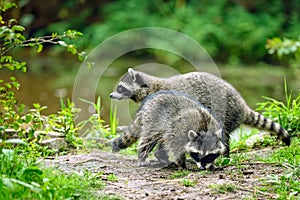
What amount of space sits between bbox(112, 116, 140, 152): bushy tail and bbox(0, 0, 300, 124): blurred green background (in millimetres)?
7968

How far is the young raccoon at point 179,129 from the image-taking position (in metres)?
6.44

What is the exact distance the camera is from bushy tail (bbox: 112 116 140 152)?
7.25 meters

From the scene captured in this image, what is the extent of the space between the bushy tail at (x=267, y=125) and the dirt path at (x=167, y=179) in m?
1.12

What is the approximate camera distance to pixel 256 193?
5.33 metres

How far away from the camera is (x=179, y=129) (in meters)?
6.70

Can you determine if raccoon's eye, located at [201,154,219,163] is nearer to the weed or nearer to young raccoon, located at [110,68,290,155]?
the weed

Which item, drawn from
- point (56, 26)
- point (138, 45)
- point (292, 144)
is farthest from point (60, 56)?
point (292, 144)

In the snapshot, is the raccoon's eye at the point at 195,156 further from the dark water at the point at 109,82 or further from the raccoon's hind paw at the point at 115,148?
the dark water at the point at 109,82

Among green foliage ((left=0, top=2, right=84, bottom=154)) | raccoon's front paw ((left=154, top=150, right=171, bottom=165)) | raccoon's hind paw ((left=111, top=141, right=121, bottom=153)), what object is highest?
green foliage ((left=0, top=2, right=84, bottom=154))

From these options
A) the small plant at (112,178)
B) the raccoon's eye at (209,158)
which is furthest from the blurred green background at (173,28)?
the small plant at (112,178)

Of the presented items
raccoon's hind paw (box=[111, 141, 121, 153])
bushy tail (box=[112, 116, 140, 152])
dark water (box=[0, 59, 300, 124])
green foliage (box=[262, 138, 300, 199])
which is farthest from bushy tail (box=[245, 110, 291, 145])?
dark water (box=[0, 59, 300, 124])

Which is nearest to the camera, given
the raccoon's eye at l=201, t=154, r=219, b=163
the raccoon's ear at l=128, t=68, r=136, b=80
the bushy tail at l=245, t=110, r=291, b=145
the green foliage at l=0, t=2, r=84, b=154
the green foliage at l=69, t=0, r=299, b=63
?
the green foliage at l=0, t=2, r=84, b=154

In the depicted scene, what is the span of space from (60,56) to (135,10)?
2973 millimetres

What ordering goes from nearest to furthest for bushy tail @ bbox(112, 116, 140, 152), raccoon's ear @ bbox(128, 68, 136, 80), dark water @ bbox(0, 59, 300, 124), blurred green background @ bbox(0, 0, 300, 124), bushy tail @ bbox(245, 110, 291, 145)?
1. bushy tail @ bbox(112, 116, 140, 152)
2. bushy tail @ bbox(245, 110, 291, 145)
3. raccoon's ear @ bbox(128, 68, 136, 80)
4. dark water @ bbox(0, 59, 300, 124)
5. blurred green background @ bbox(0, 0, 300, 124)
